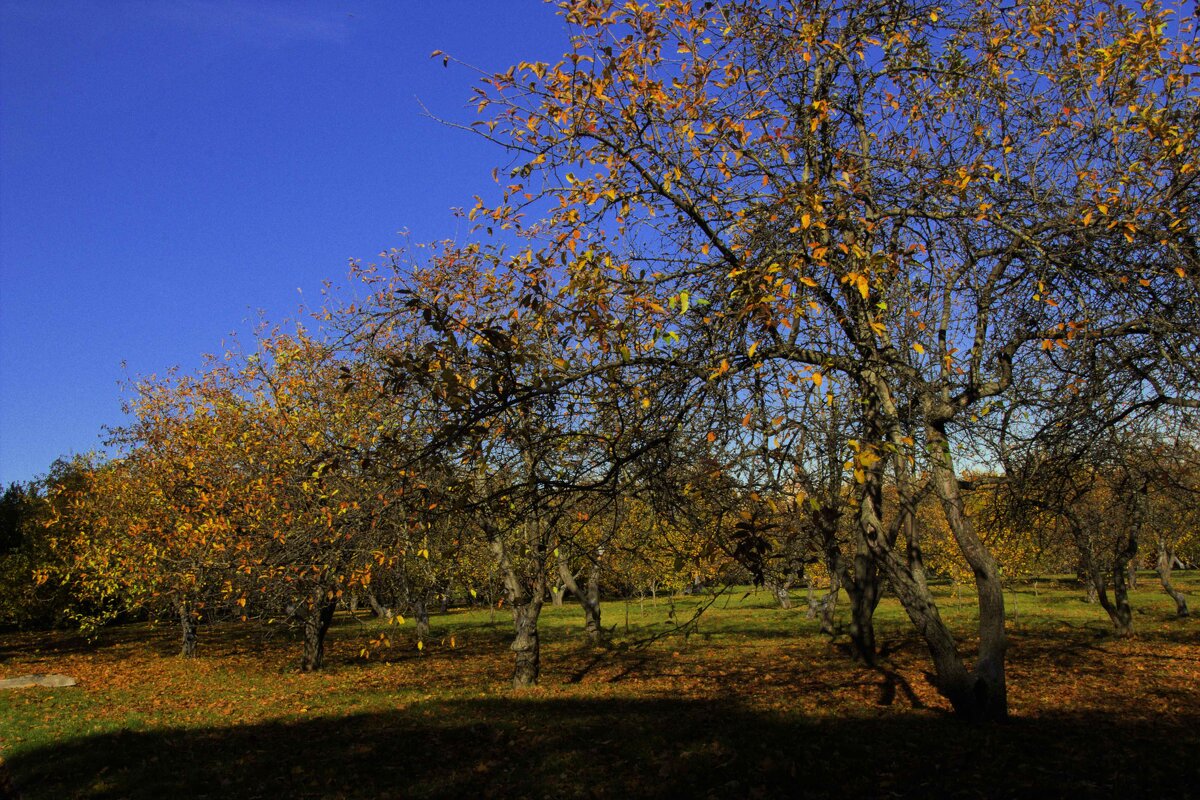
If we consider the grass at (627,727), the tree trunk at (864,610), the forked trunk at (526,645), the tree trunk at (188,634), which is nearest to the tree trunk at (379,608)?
the grass at (627,727)

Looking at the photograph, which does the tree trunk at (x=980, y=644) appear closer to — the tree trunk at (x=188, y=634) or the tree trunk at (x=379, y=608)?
the tree trunk at (x=379, y=608)

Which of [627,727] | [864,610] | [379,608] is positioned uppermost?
[379,608]

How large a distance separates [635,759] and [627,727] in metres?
2.22

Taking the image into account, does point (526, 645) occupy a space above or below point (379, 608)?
below

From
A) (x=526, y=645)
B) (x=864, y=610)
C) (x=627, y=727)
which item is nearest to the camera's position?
(x=627, y=727)

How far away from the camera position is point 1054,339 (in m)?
5.94

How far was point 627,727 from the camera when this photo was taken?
12141 millimetres

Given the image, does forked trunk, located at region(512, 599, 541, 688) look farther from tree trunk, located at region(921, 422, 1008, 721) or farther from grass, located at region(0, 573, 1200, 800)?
A: tree trunk, located at region(921, 422, 1008, 721)

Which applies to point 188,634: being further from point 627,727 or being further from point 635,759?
point 635,759

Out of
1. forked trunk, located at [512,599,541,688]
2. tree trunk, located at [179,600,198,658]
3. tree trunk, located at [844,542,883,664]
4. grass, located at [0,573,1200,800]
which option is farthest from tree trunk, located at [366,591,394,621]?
tree trunk, located at [844,542,883,664]

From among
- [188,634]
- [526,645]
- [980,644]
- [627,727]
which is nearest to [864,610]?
[526,645]

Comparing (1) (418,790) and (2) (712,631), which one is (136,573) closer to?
(1) (418,790)

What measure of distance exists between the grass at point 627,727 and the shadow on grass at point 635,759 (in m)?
0.04

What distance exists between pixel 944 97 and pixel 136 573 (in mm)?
23176
